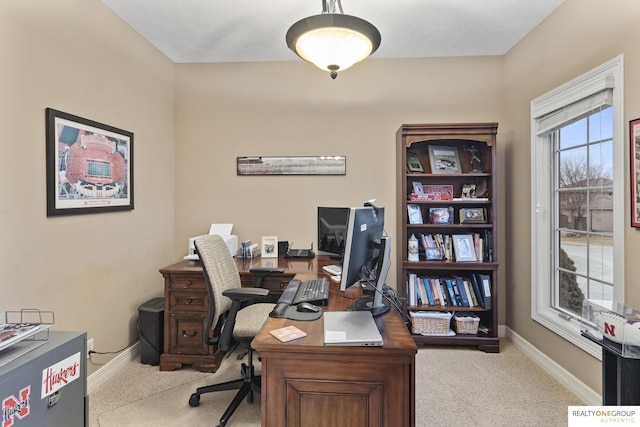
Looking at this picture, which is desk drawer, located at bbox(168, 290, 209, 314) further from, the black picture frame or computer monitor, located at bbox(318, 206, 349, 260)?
computer monitor, located at bbox(318, 206, 349, 260)

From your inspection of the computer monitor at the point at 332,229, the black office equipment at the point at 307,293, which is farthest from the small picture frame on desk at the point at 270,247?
the black office equipment at the point at 307,293

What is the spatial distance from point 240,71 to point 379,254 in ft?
8.66

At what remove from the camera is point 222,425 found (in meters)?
1.88

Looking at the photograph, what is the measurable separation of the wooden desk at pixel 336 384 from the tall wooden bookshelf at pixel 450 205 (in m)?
1.80

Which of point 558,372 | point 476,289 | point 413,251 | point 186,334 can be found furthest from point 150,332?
point 558,372

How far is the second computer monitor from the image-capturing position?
1489 millimetres

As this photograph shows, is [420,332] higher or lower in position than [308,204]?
lower

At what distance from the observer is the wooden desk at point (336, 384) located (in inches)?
49.6

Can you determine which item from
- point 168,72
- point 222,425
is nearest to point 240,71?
point 168,72

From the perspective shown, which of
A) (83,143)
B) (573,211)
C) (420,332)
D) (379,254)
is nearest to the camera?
(379,254)

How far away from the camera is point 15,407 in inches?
45.6

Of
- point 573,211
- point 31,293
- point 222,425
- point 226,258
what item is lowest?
point 222,425

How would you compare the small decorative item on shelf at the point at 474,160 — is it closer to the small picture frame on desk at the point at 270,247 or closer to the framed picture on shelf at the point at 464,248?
the framed picture on shelf at the point at 464,248

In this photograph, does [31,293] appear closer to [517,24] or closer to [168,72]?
[168,72]
